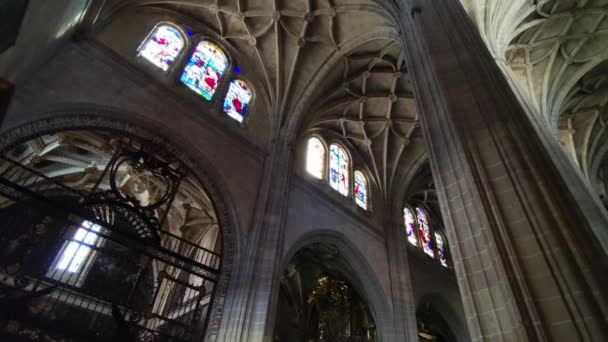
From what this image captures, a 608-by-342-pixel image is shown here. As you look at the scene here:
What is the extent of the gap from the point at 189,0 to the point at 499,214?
984 centimetres

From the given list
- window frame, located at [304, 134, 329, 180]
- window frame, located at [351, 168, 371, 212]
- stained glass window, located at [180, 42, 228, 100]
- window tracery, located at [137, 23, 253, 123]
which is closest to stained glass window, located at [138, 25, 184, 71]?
window tracery, located at [137, 23, 253, 123]

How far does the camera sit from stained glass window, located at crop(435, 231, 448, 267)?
1504 cm

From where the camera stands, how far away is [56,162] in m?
12.3

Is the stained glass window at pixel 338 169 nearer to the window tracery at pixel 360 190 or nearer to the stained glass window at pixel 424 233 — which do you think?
the window tracery at pixel 360 190

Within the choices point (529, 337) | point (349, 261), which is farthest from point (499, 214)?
point (349, 261)

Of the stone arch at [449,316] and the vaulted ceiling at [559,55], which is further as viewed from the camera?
the stone arch at [449,316]

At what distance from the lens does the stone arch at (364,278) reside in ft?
32.7

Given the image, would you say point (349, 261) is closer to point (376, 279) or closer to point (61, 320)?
point (376, 279)

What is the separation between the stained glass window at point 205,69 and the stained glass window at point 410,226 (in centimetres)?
916

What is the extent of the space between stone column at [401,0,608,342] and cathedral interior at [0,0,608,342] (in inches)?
0.7

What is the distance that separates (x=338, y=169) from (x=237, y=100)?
4582mm

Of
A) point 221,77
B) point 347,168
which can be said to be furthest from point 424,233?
point 221,77

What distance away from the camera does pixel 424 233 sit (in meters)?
15.4

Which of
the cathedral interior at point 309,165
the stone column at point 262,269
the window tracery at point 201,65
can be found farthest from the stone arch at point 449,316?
the window tracery at point 201,65
